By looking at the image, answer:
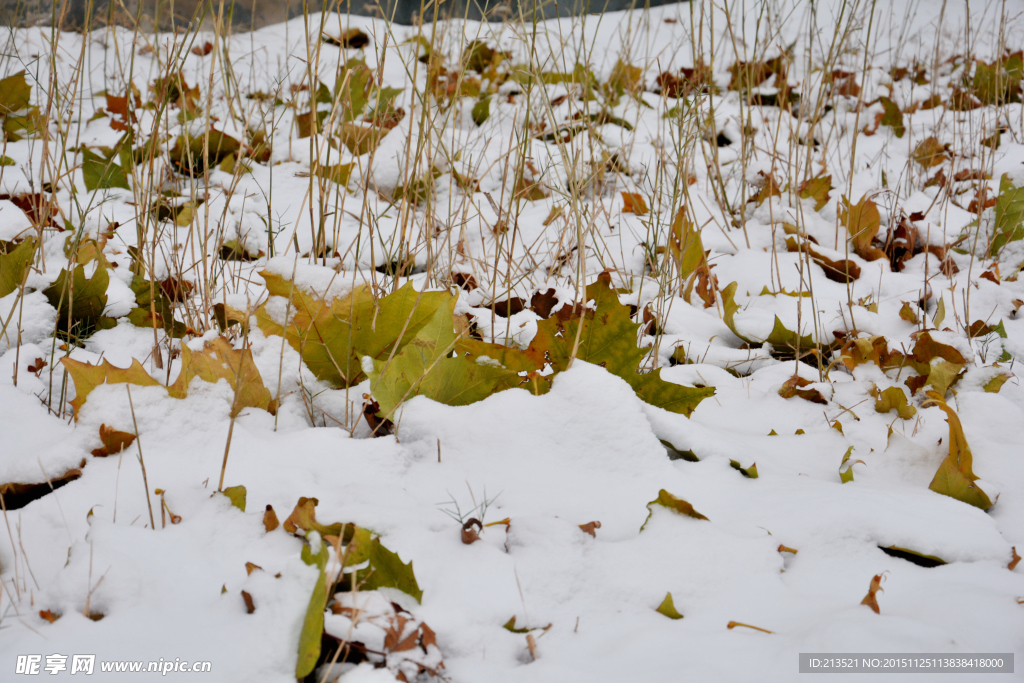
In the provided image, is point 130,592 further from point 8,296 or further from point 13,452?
point 8,296

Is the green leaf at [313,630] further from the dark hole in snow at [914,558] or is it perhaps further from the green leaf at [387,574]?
the dark hole in snow at [914,558]

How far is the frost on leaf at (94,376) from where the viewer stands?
90 centimetres

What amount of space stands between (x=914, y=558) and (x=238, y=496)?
818mm

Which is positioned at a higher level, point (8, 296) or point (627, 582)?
point (8, 296)

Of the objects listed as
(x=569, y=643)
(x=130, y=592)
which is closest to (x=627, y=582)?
(x=569, y=643)

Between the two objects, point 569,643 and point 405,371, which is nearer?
point 569,643

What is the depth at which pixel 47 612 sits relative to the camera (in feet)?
2.10

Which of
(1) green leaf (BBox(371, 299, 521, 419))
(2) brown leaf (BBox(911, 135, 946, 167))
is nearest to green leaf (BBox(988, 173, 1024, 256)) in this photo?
(2) brown leaf (BBox(911, 135, 946, 167))

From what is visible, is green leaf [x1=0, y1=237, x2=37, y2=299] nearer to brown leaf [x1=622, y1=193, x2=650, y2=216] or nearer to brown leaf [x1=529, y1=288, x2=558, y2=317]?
brown leaf [x1=529, y1=288, x2=558, y2=317]

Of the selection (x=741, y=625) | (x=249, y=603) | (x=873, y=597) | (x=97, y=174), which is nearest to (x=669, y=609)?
(x=741, y=625)

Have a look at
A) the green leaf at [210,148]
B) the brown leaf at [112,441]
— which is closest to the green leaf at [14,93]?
the green leaf at [210,148]

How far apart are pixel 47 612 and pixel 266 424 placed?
0.39 m

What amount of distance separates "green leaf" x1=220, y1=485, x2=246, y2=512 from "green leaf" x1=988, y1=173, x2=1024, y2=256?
194 cm

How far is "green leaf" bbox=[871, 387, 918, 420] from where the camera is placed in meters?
1.14
